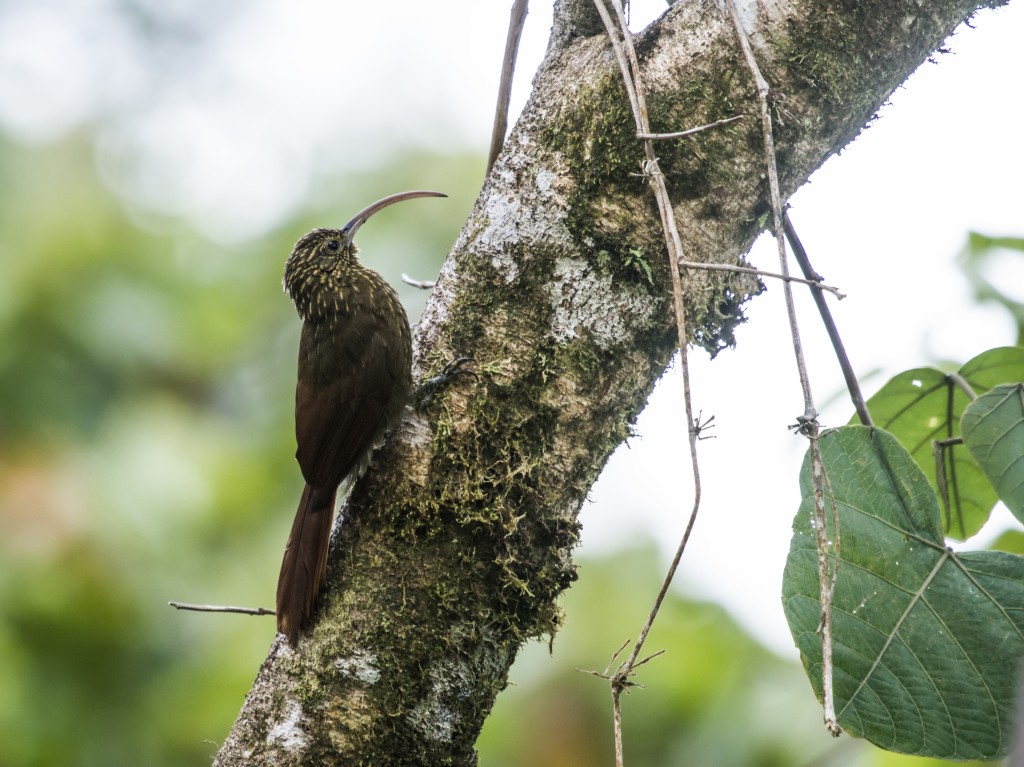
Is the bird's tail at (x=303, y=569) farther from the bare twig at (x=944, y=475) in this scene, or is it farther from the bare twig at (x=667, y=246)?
the bare twig at (x=944, y=475)

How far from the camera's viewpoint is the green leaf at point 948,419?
1.90m

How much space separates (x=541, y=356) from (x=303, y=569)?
0.61m

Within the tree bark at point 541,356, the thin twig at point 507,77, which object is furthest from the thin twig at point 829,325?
the thin twig at point 507,77

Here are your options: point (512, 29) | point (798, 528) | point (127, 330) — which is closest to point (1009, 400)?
point (798, 528)

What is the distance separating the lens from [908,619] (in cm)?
150

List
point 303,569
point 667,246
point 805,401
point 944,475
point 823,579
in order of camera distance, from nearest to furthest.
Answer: point 823,579 → point 805,401 → point 667,246 → point 303,569 → point 944,475

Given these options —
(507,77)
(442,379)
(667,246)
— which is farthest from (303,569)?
(507,77)

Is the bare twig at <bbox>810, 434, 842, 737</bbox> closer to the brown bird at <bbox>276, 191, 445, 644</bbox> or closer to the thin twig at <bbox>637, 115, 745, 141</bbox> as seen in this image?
the thin twig at <bbox>637, 115, 745, 141</bbox>

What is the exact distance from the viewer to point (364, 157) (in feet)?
18.9

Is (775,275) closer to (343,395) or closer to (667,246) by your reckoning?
(667,246)

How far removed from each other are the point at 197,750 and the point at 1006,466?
10.8 feet

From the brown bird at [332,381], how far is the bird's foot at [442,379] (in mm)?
64

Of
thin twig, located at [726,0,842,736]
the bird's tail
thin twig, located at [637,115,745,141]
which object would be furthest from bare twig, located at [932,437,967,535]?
the bird's tail

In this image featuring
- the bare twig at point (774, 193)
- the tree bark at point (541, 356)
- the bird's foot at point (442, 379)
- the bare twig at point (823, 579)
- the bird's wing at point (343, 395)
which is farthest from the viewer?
the bird's wing at point (343, 395)
